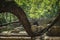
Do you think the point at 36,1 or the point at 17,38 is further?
the point at 17,38

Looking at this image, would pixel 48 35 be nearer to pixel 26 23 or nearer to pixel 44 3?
pixel 44 3

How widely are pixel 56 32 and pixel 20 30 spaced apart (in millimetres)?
1233

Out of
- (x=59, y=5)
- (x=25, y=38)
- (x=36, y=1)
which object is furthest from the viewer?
(x=25, y=38)

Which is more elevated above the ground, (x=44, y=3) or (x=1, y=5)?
(x=1, y=5)

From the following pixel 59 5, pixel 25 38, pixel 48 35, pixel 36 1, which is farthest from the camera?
pixel 48 35

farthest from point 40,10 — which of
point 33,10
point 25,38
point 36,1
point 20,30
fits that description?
point 20,30

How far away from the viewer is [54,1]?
3.31m

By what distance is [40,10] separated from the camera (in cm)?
402

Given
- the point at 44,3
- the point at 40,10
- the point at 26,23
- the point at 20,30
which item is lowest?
the point at 20,30

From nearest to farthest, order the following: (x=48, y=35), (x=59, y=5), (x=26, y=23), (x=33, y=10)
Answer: (x=26, y=23) → (x=59, y=5) → (x=33, y=10) → (x=48, y=35)

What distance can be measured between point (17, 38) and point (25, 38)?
0.26m

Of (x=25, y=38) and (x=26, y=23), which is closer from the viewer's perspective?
(x=26, y=23)

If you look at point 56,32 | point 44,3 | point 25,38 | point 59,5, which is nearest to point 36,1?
point 44,3

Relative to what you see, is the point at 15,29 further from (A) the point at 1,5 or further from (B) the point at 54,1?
(A) the point at 1,5
